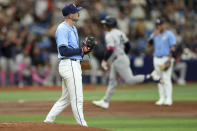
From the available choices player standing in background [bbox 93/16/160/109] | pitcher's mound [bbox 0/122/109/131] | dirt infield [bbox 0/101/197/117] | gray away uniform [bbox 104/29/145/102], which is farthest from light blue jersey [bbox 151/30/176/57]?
pitcher's mound [bbox 0/122/109/131]

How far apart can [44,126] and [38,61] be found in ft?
49.2

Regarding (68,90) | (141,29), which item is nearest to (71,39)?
(68,90)

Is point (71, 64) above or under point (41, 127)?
above

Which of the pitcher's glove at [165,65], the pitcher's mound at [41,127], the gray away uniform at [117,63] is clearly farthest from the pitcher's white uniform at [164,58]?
the pitcher's mound at [41,127]

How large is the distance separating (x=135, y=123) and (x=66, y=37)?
10.2ft

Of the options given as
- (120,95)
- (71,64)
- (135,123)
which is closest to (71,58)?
(71,64)

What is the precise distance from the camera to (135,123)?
1127 cm

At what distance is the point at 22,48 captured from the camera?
23031 mm

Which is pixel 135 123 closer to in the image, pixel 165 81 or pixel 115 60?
pixel 115 60

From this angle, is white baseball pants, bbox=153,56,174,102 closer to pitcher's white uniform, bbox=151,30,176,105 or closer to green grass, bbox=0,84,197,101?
pitcher's white uniform, bbox=151,30,176,105

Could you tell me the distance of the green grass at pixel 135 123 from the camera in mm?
10320

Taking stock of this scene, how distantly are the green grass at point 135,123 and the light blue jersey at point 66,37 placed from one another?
1.94 m

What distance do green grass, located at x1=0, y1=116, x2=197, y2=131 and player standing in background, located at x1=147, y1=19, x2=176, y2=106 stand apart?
289cm

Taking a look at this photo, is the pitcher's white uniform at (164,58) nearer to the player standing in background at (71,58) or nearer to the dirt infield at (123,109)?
the dirt infield at (123,109)
